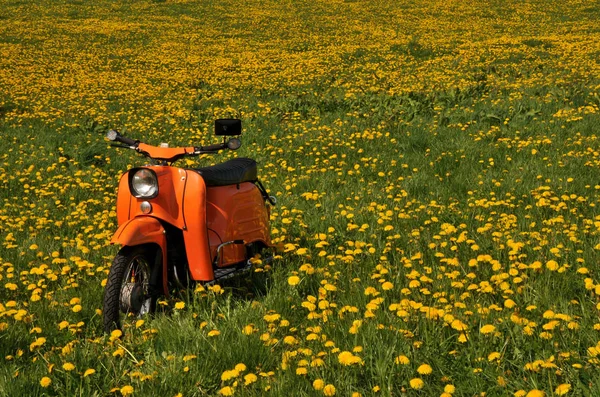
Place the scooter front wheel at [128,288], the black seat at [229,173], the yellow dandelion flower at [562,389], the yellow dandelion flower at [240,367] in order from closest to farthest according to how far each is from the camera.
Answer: the yellow dandelion flower at [562,389], the yellow dandelion flower at [240,367], the scooter front wheel at [128,288], the black seat at [229,173]

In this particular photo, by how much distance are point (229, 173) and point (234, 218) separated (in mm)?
364

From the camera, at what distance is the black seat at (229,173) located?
4496 millimetres

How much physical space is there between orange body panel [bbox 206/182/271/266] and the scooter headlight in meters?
0.58

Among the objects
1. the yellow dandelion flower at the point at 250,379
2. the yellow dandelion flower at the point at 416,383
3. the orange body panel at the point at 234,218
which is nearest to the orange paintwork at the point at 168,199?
the orange body panel at the point at 234,218

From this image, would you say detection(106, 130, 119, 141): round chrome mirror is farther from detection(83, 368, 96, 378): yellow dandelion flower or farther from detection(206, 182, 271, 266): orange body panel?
detection(83, 368, 96, 378): yellow dandelion flower

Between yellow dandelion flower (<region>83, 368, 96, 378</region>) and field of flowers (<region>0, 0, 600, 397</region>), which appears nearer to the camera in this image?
yellow dandelion flower (<region>83, 368, 96, 378</region>)

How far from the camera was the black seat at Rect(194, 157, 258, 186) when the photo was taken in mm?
4496

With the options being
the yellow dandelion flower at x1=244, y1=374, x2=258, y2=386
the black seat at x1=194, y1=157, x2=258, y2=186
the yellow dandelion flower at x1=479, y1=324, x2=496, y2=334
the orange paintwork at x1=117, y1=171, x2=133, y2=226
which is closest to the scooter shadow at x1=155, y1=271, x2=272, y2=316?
the orange paintwork at x1=117, y1=171, x2=133, y2=226

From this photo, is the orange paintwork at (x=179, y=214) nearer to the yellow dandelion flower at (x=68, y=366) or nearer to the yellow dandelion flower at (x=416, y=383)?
the yellow dandelion flower at (x=68, y=366)

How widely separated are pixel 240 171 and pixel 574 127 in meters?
6.10

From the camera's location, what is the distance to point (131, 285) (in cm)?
393

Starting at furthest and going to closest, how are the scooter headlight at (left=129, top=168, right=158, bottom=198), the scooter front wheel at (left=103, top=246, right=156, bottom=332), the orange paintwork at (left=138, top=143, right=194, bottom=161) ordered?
the orange paintwork at (left=138, top=143, right=194, bottom=161), the scooter headlight at (left=129, top=168, right=158, bottom=198), the scooter front wheel at (left=103, top=246, right=156, bottom=332)

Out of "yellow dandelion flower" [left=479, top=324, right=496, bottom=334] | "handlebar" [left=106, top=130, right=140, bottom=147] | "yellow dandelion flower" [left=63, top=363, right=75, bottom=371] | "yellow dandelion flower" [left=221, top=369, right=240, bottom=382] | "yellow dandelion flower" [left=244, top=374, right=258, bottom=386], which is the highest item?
"handlebar" [left=106, top=130, right=140, bottom=147]

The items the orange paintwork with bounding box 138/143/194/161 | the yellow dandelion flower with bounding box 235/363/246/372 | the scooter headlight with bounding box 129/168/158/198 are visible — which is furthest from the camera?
the orange paintwork with bounding box 138/143/194/161
